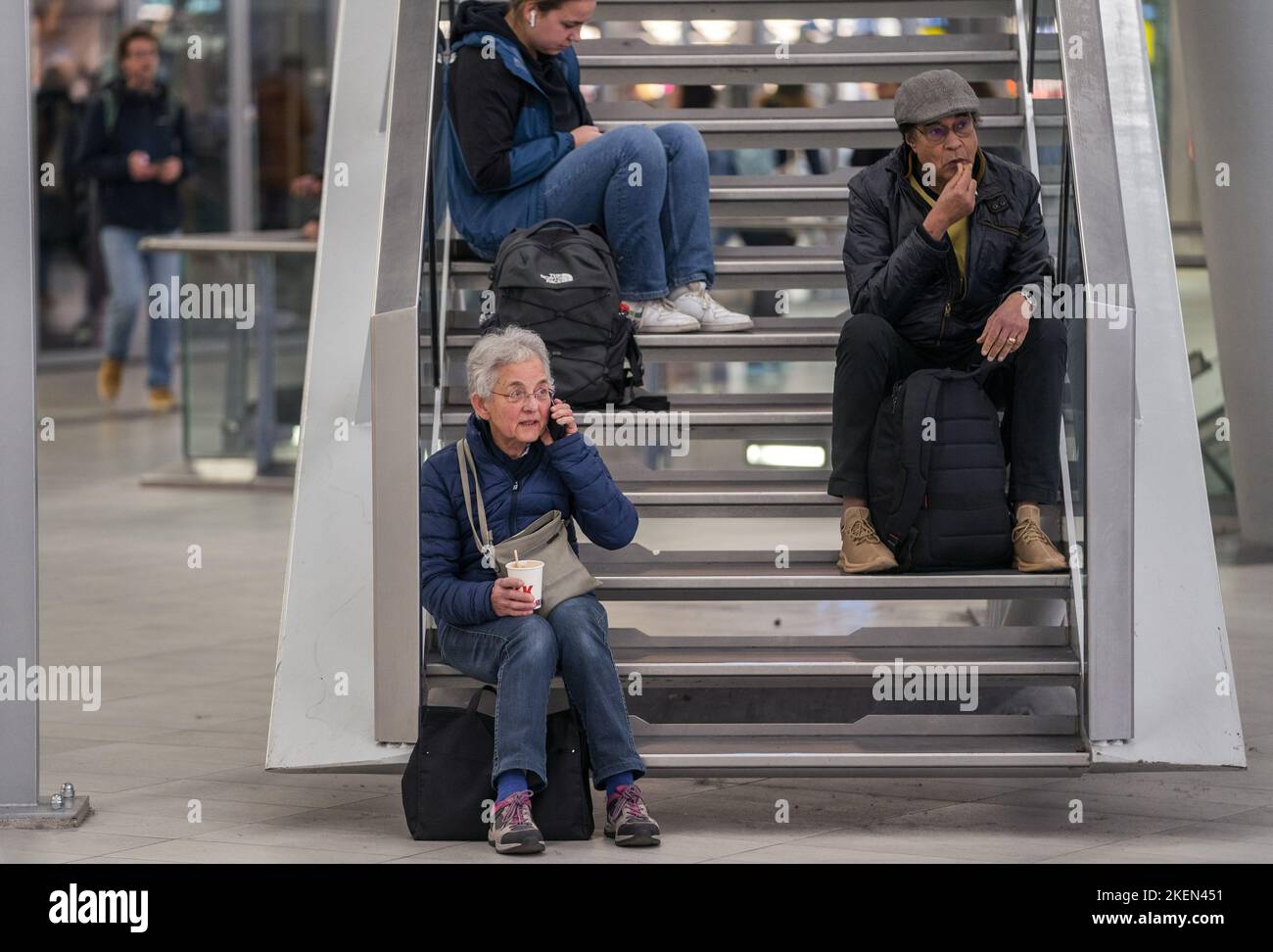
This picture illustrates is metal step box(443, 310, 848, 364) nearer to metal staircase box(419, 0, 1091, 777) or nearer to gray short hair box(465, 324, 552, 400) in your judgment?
metal staircase box(419, 0, 1091, 777)

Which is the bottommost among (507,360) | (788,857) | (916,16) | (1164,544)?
(788,857)

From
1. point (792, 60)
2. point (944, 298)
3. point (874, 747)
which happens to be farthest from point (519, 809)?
point (792, 60)

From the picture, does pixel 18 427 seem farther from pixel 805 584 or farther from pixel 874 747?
pixel 874 747

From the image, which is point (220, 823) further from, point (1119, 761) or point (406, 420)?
point (1119, 761)

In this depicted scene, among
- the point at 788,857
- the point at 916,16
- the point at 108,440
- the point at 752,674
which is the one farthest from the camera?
the point at 108,440

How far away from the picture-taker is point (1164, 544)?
227 inches

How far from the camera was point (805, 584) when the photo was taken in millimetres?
5773

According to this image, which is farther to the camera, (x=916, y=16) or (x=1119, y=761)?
(x=916, y=16)

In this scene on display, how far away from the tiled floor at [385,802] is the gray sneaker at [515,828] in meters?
0.05

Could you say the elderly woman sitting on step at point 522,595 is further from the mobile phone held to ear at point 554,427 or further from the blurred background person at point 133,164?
the blurred background person at point 133,164

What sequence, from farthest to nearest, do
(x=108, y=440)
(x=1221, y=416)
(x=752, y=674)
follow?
(x=108, y=440), (x=1221, y=416), (x=752, y=674)

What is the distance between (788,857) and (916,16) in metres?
3.83

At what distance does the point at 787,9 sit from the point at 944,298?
2.45 m

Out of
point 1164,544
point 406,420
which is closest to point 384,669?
point 406,420
